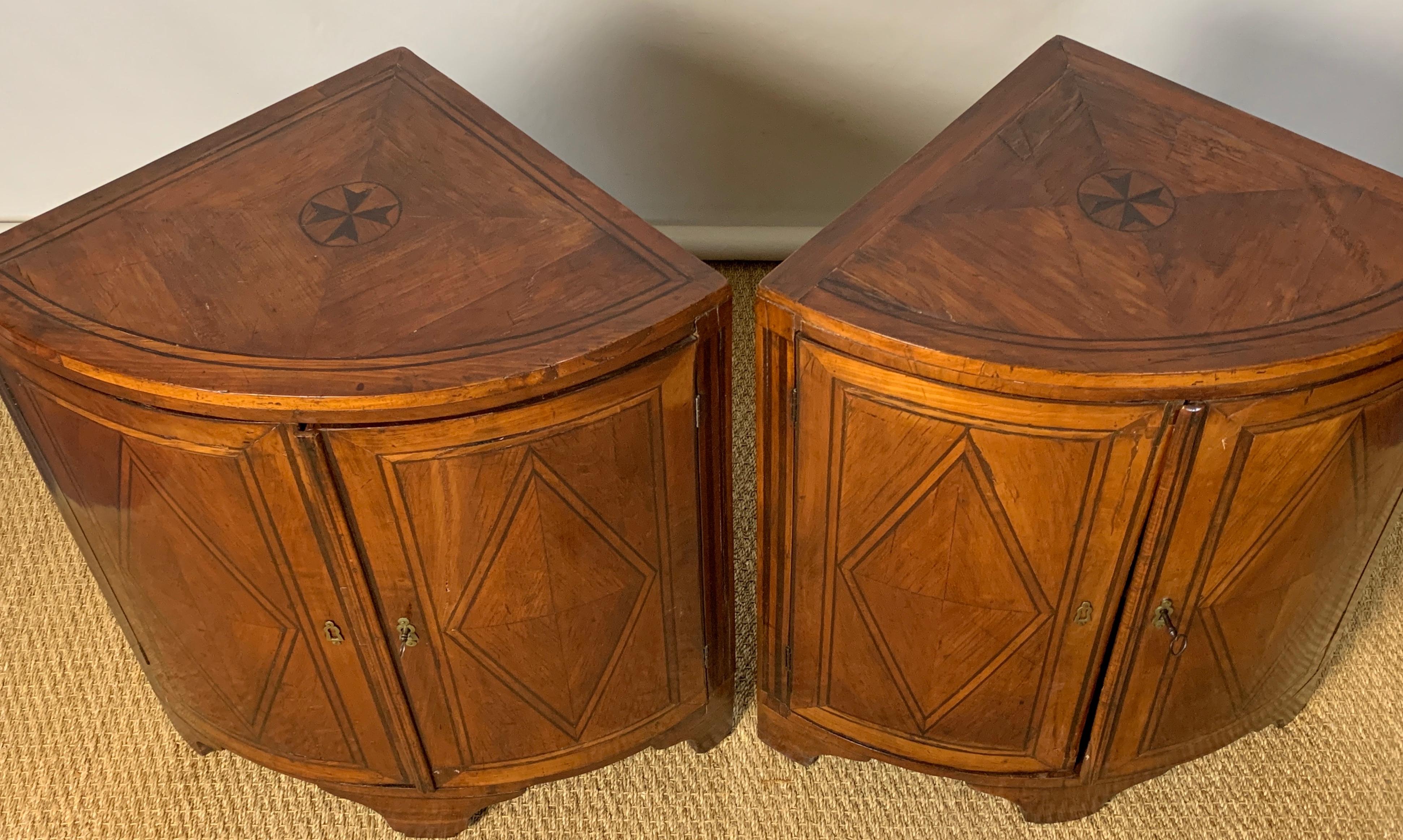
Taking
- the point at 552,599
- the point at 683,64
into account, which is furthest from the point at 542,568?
the point at 683,64

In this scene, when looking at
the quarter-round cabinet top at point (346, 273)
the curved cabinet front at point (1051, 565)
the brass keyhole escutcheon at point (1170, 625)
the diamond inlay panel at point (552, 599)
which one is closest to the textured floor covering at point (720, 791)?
the curved cabinet front at point (1051, 565)

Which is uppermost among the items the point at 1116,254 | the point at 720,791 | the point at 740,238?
the point at 1116,254

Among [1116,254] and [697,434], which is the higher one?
[1116,254]

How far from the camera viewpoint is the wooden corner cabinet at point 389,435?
905mm

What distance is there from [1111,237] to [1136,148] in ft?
0.45

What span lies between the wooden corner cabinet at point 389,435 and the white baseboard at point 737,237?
25.2 inches

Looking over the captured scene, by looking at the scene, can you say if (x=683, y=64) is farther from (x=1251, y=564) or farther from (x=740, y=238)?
(x=1251, y=564)

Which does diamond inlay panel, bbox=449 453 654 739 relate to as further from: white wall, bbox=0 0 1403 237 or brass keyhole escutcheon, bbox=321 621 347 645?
white wall, bbox=0 0 1403 237

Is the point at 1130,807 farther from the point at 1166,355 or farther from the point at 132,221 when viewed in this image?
the point at 132,221

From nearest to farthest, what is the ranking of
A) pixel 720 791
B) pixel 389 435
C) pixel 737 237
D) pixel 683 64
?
pixel 389 435
pixel 720 791
pixel 683 64
pixel 737 237

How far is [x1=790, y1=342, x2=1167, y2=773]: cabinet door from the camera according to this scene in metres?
0.92

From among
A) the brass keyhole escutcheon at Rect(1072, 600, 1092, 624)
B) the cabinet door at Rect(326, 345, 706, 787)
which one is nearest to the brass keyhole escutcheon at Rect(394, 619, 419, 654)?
the cabinet door at Rect(326, 345, 706, 787)

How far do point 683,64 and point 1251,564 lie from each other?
A: 3.15 feet

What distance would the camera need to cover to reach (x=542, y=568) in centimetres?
101
